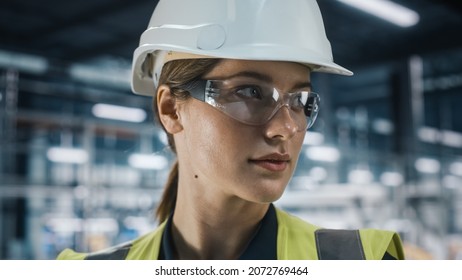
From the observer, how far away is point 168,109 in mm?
999

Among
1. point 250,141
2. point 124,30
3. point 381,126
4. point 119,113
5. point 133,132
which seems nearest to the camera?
point 250,141

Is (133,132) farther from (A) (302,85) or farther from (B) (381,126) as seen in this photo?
(B) (381,126)

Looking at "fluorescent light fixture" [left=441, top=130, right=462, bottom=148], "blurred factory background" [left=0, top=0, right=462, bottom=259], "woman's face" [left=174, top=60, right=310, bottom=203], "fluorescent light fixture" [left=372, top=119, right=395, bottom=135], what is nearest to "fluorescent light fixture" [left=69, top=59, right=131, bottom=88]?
"blurred factory background" [left=0, top=0, right=462, bottom=259]

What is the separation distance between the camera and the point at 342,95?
10438mm

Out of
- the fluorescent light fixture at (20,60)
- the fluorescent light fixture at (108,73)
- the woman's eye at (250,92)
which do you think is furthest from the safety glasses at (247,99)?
the fluorescent light fixture at (108,73)

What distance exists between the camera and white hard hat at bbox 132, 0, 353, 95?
0.91 m

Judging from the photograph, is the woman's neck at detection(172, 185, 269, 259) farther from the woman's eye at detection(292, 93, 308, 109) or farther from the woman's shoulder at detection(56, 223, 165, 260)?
the woman's eye at detection(292, 93, 308, 109)

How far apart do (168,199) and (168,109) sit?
29cm

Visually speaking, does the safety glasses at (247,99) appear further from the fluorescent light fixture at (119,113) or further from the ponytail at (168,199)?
the fluorescent light fixture at (119,113)

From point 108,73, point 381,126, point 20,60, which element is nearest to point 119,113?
point 20,60

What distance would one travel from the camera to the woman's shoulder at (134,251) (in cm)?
109

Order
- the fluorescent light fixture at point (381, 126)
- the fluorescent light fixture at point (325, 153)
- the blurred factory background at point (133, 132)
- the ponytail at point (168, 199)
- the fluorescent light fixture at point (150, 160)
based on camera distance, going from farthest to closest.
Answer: the fluorescent light fixture at point (381, 126) < the fluorescent light fixture at point (325, 153) < the fluorescent light fixture at point (150, 160) < the blurred factory background at point (133, 132) < the ponytail at point (168, 199)

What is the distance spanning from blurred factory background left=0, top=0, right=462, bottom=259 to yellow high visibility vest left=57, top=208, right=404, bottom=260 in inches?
60.2

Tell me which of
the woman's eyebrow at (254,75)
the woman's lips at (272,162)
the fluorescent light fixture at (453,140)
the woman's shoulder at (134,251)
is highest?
the fluorescent light fixture at (453,140)
